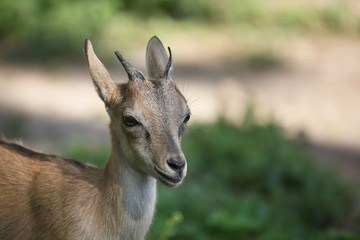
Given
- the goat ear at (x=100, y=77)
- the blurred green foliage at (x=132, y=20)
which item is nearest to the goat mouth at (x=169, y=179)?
the goat ear at (x=100, y=77)

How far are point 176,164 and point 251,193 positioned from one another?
13.9 feet

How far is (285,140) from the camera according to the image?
9023mm

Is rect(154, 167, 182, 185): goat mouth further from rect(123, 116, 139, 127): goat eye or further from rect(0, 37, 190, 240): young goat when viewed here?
rect(123, 116, 139, 127): goat eye

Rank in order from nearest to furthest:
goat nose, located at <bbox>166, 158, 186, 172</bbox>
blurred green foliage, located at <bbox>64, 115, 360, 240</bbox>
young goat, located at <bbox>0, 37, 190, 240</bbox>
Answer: goat nose, located at <bbox>166, 158, 186, 172</bbox>, young goat, located at <bbox>0, 37, 190, 240</bbox>, blurred green foliage, located at <bbox>64, 115, 360, 240</bbox>

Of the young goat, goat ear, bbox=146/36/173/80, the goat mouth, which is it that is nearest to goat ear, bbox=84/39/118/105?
the young goat

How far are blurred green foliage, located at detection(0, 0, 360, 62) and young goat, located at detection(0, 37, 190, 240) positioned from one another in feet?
27.5

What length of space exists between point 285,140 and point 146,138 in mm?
5363

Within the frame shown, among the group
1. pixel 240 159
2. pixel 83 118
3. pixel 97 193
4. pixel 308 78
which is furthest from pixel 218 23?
pixel 97 193

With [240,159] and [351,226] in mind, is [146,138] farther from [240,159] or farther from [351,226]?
[240,159]

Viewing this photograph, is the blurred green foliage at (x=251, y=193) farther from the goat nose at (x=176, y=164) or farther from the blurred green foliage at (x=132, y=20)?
the blurred green foliage at (x=132, y=20)

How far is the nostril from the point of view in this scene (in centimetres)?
384

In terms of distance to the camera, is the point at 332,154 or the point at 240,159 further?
the point at 332,154

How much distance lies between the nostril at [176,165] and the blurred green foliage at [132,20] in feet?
29.9

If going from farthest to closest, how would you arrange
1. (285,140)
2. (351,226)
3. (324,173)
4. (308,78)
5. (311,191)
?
(308,78) < (285,140) < (324,173) < (311,191) < (351,226)
